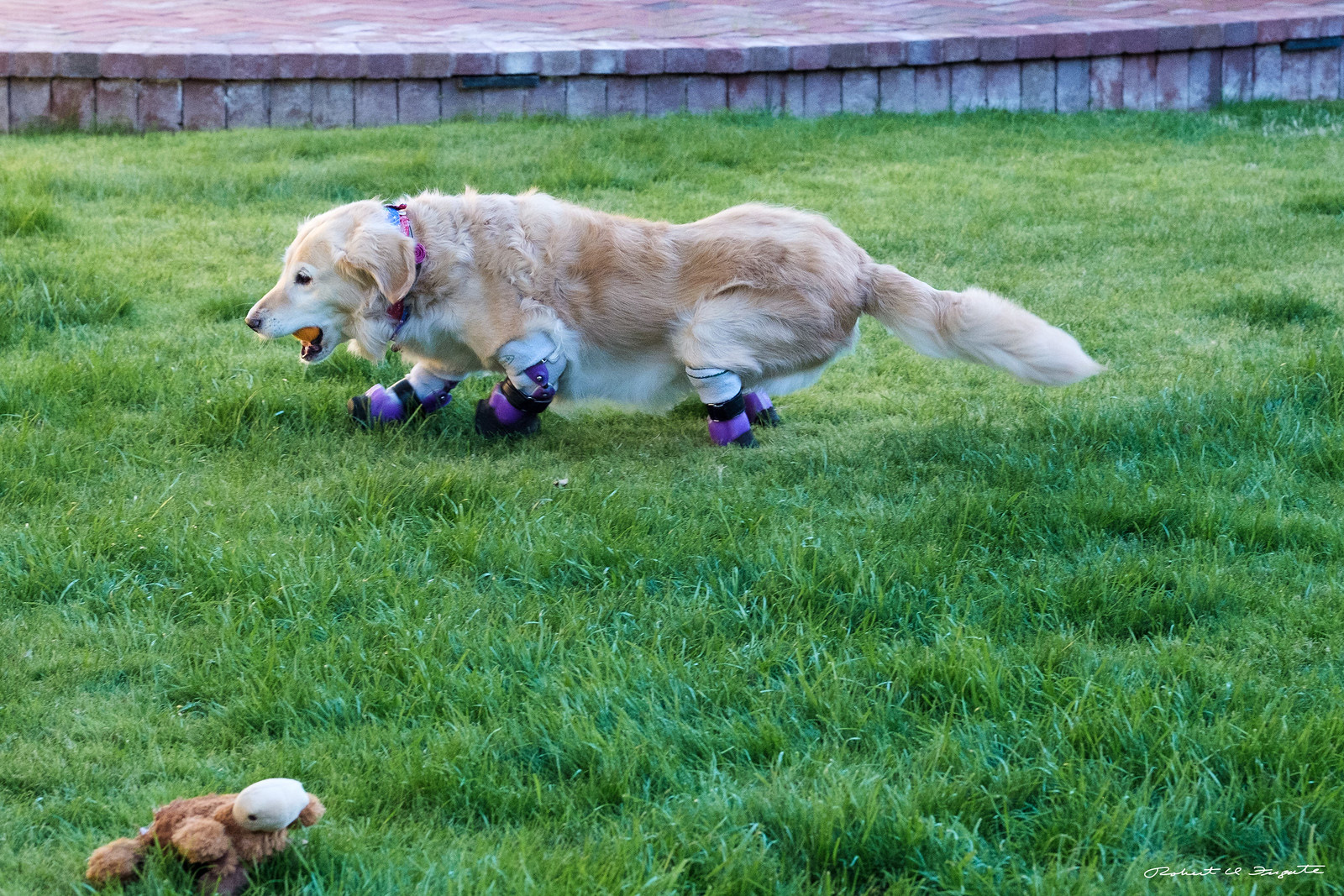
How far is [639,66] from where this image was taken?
814 cm

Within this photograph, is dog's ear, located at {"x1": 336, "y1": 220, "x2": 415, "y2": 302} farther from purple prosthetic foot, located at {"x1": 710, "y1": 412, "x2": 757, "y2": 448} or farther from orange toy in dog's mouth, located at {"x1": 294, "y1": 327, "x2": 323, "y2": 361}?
purple prosthetic foot, located at {"x1": 710, "y1": 412, "x2": 757, "y2": 448}

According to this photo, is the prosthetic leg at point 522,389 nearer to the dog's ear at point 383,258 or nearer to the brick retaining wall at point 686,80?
the dog's ear at point 383,258

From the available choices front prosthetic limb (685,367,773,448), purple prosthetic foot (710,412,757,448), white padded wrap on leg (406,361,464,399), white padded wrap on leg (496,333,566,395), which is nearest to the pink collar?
white padded wrap on leg (406,361,464,399)

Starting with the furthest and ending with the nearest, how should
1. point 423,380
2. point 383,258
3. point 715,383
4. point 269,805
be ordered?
1. point 423,380
2. point 715,383
3. point 383,258
4. point 269,805

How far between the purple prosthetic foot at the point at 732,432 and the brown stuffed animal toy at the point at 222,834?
83.5 inches

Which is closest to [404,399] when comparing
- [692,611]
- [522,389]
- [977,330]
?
[522,389]

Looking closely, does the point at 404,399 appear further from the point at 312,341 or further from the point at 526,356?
the point at 526,356

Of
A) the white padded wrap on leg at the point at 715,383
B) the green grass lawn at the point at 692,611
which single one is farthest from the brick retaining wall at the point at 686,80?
the white padded wrap on leg at the point at 715,383

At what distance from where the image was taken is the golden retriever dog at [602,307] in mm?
3670

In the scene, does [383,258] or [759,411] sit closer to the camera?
[383,258]

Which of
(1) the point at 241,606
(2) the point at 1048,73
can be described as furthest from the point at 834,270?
(2) the point at 1048,73

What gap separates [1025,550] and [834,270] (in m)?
1.16

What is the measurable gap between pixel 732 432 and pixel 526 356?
664mm

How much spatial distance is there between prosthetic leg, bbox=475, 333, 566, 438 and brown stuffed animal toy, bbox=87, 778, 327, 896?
6.45ft
